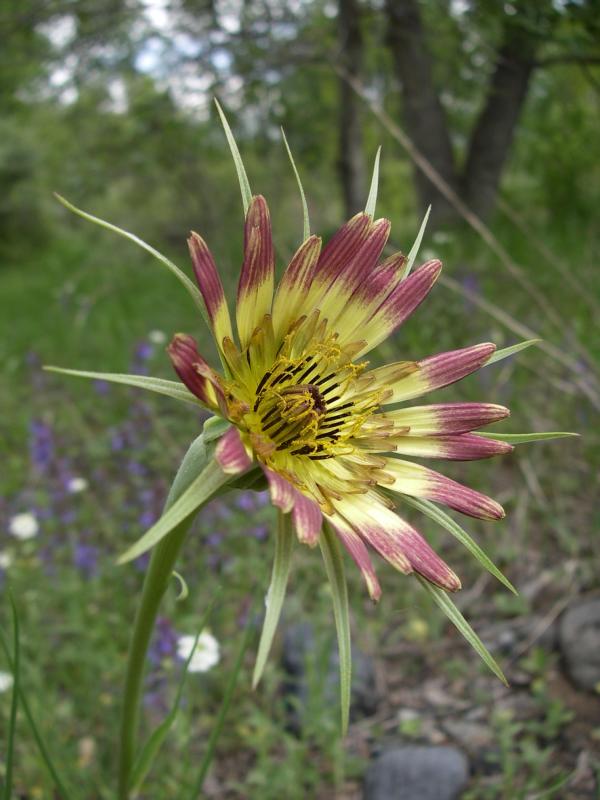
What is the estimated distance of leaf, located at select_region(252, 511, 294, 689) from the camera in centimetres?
92

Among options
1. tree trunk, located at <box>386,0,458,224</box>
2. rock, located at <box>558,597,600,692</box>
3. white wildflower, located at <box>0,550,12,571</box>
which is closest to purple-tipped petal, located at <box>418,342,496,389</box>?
rock, located at <box>558,597,600,692</box>

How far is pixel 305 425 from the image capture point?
55.3 inches

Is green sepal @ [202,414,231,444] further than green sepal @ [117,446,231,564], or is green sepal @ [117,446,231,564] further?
green sepal @ [202,414,231,444]

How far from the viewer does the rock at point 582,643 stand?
2.73m

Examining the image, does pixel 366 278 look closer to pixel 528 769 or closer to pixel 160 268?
pixel 528 769

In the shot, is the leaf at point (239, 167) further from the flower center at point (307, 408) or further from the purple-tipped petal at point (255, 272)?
the flower center at point (307, 408)

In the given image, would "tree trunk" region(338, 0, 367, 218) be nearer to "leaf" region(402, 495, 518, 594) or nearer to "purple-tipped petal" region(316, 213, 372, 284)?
"purple-tipped petal" region(316, 213, 372, 284)

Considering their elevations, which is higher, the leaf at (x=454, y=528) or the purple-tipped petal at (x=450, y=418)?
the purple-tipped petal at (x=450, y=418)

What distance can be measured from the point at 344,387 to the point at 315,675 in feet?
5.30

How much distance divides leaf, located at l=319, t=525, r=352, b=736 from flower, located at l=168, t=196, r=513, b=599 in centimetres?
3

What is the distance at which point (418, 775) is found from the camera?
2.41 m

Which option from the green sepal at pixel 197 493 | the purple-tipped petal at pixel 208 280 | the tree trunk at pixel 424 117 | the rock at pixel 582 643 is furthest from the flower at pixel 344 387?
the tree trunk at pixel 424 117

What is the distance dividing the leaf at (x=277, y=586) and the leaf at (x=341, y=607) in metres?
0.06

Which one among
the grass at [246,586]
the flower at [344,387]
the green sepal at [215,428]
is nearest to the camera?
the green sepal at [215,428]
